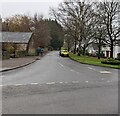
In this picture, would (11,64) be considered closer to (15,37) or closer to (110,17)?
(110,17)

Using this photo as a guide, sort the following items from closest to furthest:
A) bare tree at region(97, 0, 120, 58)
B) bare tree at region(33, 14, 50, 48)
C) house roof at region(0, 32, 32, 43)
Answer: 1. bare tree at region(97, 0, 120, 58)
2. house roof at region(0, 32, 32, 43)
3. bare tree at region(33, 14, 50, 48)

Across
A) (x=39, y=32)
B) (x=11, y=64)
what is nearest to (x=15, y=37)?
(x=39, y=32)

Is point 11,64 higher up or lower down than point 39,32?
lower down

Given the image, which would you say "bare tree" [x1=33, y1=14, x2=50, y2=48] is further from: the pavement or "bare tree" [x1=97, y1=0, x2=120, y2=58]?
the pavement

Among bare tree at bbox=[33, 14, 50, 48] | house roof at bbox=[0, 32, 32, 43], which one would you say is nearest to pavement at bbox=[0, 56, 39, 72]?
house roof at bbox=[0, 32, 32, 43]

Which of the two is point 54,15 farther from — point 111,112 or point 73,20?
point 111,112

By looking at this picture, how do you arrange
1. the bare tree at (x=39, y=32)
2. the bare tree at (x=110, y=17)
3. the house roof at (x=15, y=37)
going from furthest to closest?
the bare tree at (x=39, y=32)
the house roof at (x=15, y=37)
the bare tree at (x=110, y=17)

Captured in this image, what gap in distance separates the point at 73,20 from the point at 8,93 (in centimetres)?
5115

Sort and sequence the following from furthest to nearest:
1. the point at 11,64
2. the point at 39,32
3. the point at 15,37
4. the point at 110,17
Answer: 1. the point at 39,32
2. the point at 15,37
3. the point at 110,17
4. the point at 11,64

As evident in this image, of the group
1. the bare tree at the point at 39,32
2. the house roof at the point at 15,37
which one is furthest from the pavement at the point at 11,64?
the bare tree at the point at 39,32

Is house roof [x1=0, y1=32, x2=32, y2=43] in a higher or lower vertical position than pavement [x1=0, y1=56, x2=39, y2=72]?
higher

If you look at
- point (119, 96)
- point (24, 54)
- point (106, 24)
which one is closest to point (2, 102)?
point (119, 96)

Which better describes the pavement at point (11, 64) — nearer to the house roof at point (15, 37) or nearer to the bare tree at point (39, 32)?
the house roof at point (15, 37)

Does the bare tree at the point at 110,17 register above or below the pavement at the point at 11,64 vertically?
above
